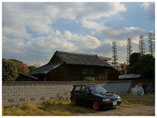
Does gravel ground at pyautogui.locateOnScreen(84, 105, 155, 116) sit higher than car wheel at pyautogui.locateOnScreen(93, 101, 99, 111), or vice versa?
car wheel at pyautogui.locateOnScreen(93, 101, 99, 111)

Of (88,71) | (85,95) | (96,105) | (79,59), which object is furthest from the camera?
(79,59)

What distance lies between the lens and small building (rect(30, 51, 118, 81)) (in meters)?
24.0

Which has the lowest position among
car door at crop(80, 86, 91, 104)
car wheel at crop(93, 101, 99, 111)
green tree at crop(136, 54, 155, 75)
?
car wheel at crop(93, 101, 99, 111)

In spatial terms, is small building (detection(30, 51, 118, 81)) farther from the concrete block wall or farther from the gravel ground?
the gravel ground

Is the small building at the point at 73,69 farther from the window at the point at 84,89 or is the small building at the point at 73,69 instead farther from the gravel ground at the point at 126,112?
the gravel ground at the point at 126,112

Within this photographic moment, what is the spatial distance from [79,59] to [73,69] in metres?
2.08

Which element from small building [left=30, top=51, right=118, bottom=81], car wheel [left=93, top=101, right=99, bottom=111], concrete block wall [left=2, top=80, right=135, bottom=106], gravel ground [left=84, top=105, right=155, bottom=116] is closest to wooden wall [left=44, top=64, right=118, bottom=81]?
small building [left=30, top=51, right=118, bottom=81]

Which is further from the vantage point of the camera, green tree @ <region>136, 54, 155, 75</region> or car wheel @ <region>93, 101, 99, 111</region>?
green tree @ <region>136, 54, 155, 75</region>

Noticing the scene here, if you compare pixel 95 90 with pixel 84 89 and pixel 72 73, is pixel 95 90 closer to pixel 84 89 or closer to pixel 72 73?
pixel 84 89

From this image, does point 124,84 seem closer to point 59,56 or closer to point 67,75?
point 67,75

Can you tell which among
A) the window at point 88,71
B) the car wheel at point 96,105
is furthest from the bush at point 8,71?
the window at point 88,71

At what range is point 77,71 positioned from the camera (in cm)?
2516

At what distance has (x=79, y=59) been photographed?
2644cm

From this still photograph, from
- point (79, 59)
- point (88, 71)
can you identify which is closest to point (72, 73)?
point (88, 71)
